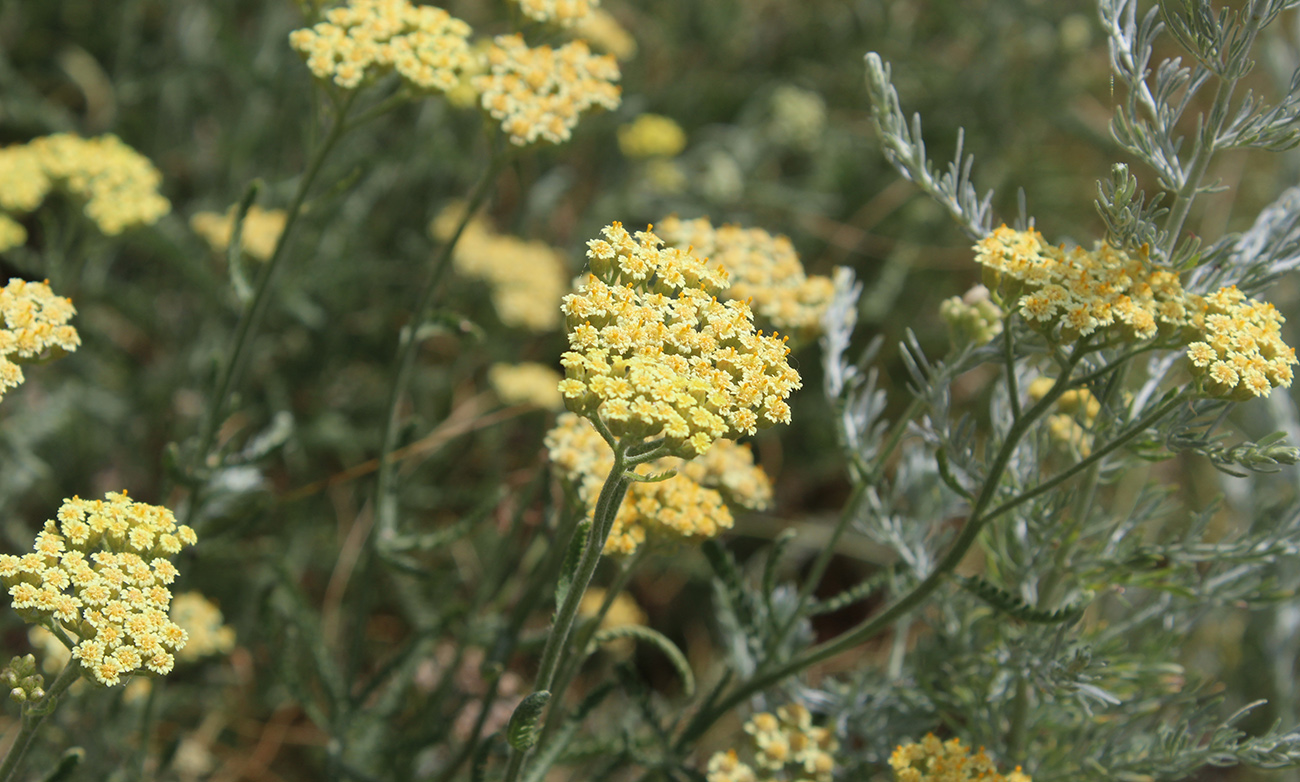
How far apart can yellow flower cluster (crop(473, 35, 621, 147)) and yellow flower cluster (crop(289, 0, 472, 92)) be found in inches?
3.9

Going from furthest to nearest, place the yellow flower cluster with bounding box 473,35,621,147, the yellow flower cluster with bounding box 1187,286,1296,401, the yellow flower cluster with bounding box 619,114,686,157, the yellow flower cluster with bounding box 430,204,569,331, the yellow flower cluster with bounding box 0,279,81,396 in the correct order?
the yellow flower cluster with bounding box 619,114,686,157, the yellow flower cluster with bounding box 430,204,569,331, the yellow flower cluster with bounding box 473,35,621,147, the yellow flower cluster with bounding box 0,279,81,396, the yellow flower cluster with bounding box 1187,286,1296,401

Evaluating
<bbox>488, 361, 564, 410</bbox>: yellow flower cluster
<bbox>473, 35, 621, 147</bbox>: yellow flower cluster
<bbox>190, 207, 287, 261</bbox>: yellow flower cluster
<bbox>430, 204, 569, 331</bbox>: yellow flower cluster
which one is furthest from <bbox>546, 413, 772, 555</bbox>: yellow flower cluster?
<bbox>190, 207, 287, 261</bbox>: yellow flower cluster

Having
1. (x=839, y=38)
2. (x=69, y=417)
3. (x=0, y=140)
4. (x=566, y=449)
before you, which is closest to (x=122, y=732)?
(x=69, y=417)

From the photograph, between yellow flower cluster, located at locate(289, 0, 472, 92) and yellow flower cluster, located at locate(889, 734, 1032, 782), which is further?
yellow flower cluster, located at locate(289, 0, 472, 92)

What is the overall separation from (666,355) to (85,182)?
2310 mm

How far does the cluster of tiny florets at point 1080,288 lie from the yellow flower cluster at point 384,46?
4.45 feet

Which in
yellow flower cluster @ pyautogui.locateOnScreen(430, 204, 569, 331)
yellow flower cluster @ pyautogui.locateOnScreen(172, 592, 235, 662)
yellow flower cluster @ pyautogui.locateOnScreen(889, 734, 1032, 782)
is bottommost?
yellow flower cluster @ pyautogui.locateOnScreen(172, 592, 235, 662)

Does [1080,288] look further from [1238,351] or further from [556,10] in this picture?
[556,10]

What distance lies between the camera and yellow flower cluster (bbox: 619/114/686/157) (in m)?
4.48

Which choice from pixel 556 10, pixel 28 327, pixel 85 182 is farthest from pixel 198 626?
pixel 556 10

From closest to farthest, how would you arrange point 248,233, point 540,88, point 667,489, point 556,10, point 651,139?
point 667,489, point 540,88, point 556,10, point 248,233, point 651,139

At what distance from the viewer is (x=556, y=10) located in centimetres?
278

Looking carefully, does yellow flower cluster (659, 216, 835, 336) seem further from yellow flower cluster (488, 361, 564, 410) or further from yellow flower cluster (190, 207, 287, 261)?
yellow flower cluster (190, 207, 287, 261)

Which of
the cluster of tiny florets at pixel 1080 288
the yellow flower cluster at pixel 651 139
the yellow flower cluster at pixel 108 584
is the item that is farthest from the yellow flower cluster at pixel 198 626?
the yellow flower cluster at pixel 651 139
